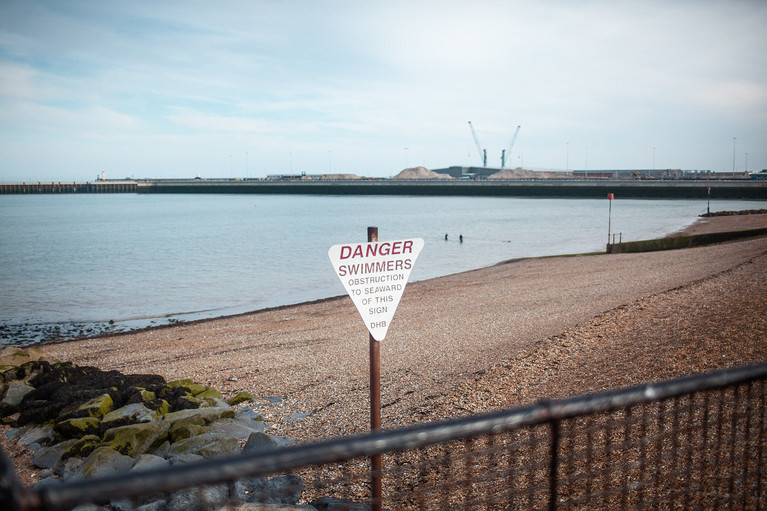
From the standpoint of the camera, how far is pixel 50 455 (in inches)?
305

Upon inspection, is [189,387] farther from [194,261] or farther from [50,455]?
A: [194,261]

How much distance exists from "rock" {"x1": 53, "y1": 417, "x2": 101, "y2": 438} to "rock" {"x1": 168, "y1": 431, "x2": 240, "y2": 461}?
1.62 meters

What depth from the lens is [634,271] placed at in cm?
2178

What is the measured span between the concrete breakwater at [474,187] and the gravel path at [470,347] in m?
64.3

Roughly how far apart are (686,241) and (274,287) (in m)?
22.3

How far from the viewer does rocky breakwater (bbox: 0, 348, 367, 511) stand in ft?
19.5

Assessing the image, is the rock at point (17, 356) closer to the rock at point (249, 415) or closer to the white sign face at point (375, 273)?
the rock at point (249, 415)

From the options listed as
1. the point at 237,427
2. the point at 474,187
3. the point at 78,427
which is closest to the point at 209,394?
the point at 237,427

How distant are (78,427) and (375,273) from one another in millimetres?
5746

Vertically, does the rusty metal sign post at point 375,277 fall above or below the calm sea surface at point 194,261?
above

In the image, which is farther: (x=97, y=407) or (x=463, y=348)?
(x=463, y=348)

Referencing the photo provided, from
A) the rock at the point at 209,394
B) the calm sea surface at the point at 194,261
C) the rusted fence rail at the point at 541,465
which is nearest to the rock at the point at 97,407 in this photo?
the rock at the point at 209,394

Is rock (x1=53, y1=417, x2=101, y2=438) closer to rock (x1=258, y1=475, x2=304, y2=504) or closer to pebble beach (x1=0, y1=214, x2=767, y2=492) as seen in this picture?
pebble beach (x1=0, y1=214, x2=767, y2=492)

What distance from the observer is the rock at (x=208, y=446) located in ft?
23.2
